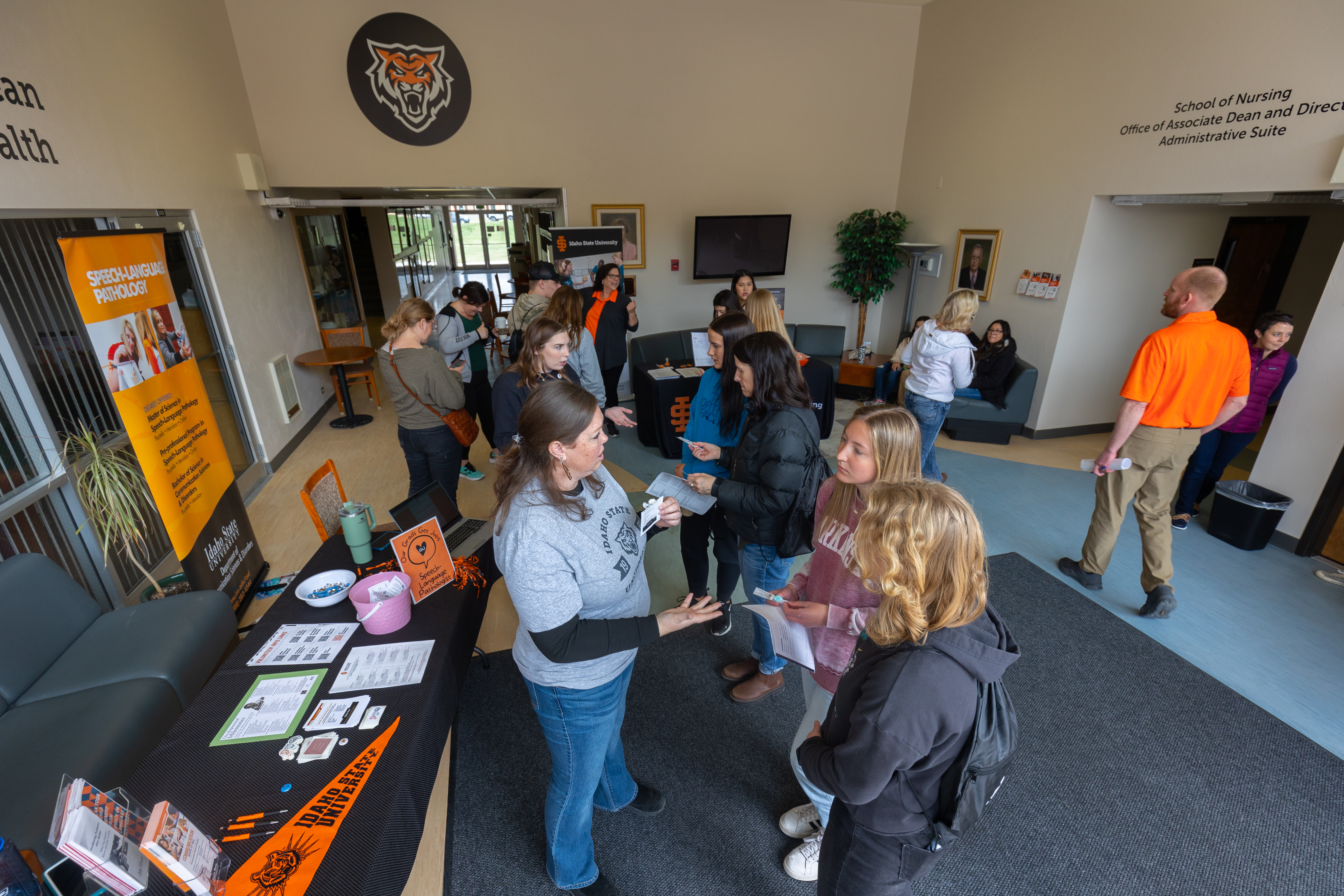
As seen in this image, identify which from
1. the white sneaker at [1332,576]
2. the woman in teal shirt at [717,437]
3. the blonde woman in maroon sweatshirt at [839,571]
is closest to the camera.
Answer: the blonde woman in maroon sweatshirt at [839,571]

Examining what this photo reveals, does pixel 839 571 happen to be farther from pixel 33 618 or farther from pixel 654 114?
pixel 654 114

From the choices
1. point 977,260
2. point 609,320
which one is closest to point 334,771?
point 609,320

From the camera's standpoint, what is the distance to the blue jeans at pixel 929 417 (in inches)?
170

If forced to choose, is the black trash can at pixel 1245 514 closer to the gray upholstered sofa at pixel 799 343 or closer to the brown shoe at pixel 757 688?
the gray upholstered sofa at pixel 799 343

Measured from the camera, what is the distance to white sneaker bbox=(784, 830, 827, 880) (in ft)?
6.50

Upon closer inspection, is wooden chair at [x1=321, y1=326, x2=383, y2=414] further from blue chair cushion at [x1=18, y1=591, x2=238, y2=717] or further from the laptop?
the laptop

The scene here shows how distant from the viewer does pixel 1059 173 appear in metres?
5.30

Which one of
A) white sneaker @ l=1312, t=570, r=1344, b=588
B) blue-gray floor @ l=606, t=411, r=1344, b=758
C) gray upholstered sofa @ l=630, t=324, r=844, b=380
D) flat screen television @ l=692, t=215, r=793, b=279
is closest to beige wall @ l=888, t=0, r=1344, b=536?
white sneaker @ l=1312, t=570, r=1344, b=588

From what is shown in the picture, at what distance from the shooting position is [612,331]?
17.9 ft

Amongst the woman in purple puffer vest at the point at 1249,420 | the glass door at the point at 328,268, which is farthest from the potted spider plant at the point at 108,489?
the woman in purple puffer vest at the point at 1249,420

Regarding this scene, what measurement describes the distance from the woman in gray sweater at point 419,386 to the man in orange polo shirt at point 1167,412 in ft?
11.8

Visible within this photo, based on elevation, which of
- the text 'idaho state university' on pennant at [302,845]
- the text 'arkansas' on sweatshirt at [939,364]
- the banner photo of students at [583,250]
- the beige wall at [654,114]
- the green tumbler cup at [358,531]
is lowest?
the text 'idaho state university' on pennant at [302,845]

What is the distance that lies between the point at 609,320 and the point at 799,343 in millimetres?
2854

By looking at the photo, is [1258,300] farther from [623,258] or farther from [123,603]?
[123,603]
